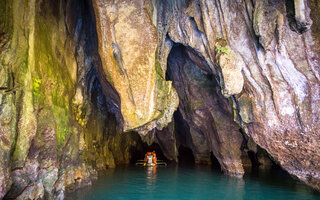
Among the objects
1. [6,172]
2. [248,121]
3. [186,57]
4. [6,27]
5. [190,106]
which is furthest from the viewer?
[190,106]

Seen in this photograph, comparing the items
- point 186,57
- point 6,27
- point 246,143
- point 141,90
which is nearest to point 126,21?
point 141,90

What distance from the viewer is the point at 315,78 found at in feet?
24.8

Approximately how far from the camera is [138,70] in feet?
27.9

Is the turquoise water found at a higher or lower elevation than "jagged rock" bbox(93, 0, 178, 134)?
lower

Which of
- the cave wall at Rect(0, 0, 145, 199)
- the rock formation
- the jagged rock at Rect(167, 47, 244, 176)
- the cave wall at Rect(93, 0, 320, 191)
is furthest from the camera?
the jagged rock at Rect(167, 47, 244, 176)

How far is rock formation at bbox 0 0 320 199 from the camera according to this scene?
5695 mm

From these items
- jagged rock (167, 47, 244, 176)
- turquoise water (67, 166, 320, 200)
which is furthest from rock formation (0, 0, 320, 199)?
jagged rock (167, 47, 244, 176)

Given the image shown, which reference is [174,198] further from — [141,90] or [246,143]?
[246,143]

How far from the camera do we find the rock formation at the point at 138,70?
570 cm

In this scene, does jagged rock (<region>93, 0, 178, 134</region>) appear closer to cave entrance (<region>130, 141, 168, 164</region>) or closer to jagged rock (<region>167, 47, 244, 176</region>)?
jagged rock (<region>167, 47, 244, 176</region>)

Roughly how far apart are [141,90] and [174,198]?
3811mm

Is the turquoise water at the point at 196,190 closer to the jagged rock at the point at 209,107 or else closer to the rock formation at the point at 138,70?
the rock formation at the point at 138,70

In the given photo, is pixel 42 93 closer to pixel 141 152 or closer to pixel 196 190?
pixel 196 190

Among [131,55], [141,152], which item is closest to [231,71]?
[131,55]
